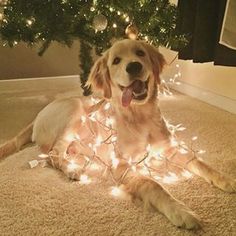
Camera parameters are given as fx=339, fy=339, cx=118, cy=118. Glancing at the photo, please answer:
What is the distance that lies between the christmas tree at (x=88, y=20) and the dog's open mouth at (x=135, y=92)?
48 cm

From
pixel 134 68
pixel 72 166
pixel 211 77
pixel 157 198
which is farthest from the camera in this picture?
pixel 211 77

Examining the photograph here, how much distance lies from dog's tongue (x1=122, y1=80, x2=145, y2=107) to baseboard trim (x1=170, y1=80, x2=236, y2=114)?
1191mm

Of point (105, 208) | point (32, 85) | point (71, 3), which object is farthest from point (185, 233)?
point (32, 85)

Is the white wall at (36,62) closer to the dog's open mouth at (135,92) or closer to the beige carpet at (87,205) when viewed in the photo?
the beige carpet at (87,205)

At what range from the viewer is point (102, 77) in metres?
1.62

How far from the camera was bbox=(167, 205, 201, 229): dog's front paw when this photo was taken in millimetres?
1101

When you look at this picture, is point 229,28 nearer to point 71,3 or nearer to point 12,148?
point 71,3

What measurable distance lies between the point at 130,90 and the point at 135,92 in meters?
0.03

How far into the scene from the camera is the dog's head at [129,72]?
58.4 inches

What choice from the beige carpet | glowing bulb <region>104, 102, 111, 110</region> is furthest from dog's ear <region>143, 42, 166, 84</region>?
the beige carpet

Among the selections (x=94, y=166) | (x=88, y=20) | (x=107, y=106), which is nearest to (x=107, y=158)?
(x=94, y=166)

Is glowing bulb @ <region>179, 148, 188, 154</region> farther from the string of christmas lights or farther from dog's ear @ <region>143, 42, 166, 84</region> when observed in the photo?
dog's ear @ <region>143, 42, 166, 84</region>

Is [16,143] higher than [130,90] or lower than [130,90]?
lower

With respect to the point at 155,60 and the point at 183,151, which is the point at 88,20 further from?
the point at 183,151
